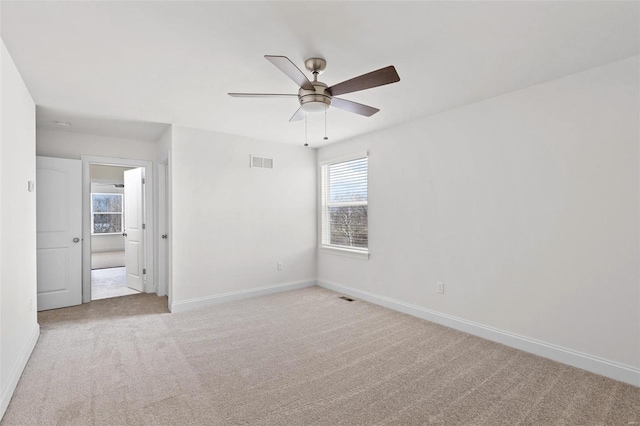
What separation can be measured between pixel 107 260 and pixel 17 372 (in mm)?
6937

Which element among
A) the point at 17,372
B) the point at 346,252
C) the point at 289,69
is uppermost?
the point at 289,69

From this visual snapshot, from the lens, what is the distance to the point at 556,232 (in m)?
2.77

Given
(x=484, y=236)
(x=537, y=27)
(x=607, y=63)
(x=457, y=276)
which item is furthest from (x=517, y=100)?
(x=457, y=276)

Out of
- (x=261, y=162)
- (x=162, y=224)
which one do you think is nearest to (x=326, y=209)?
(x=261, y=162)

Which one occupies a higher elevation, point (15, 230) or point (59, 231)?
point (15, 230)

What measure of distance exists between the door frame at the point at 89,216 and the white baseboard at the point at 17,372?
5.07ft

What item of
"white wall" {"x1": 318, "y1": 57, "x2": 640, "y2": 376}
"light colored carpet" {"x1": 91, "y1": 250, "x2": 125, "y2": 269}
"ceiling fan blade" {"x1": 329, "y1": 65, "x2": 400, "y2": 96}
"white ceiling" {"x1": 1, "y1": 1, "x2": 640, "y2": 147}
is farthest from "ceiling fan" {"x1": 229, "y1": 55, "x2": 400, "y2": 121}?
"light colored carpet" {"x1": 91, "y1": 250, "x2": 125, "y2": 269}

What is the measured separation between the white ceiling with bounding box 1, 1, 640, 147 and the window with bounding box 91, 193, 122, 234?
7.88 metres

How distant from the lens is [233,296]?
4641 mm

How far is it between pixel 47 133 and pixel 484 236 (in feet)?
19.0

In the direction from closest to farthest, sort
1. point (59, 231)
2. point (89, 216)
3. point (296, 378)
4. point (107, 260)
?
point (296, 378) → point (59, 231) → point (89, 216) → point (107, 260)

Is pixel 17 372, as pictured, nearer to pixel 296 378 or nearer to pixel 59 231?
pixel 296 378

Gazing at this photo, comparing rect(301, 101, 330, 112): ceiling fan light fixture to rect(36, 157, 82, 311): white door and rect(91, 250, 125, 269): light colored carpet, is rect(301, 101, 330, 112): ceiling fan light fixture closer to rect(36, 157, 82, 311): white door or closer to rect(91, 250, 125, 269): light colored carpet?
rect(36, 157, 82, 311): white door

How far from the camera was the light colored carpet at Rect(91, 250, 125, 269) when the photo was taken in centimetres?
779
